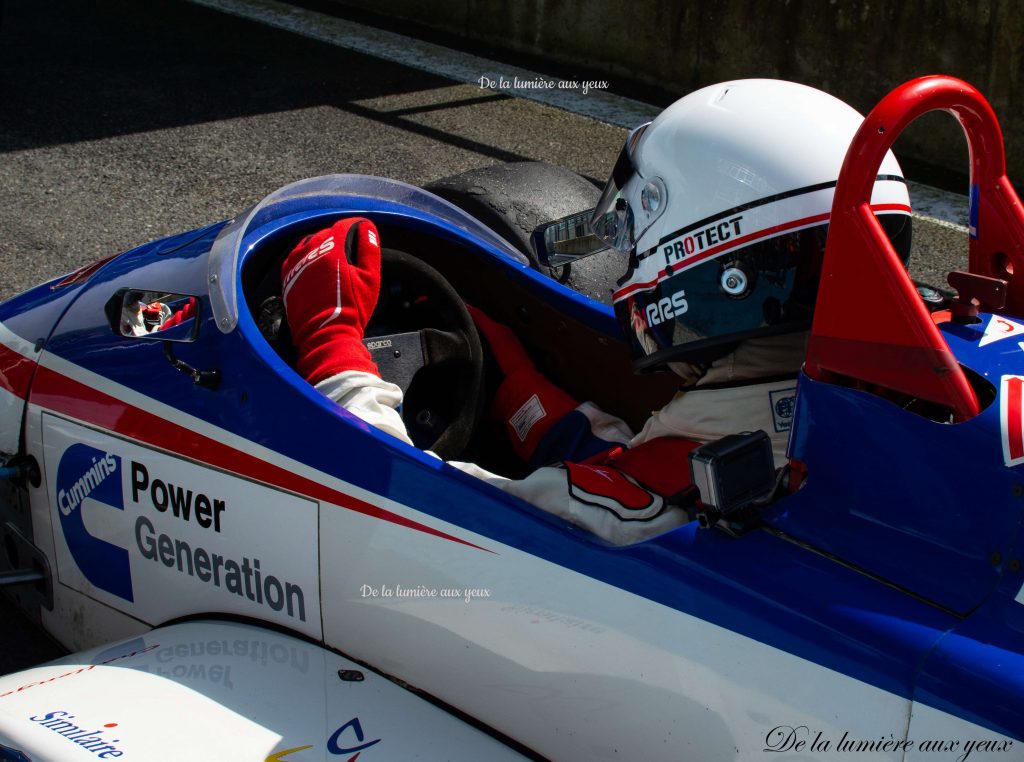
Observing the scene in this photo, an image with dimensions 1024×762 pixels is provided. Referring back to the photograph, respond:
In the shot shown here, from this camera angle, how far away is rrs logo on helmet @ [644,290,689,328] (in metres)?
2.26

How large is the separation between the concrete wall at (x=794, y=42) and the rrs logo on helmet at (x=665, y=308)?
16.1 feet

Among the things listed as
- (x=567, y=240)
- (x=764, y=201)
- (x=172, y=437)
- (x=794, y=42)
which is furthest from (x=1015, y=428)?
(x=794, y=42)

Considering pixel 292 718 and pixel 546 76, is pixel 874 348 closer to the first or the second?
pixel 292 718

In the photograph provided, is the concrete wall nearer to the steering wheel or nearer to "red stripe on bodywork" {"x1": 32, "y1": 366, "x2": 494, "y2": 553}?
the steering wheel

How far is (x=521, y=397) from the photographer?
10.0 feet

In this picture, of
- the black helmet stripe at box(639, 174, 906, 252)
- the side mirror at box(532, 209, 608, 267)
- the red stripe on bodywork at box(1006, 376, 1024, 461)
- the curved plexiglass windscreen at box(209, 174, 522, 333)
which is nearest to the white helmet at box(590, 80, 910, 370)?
the black helmet stripe at box(639, 174, 906, 252)

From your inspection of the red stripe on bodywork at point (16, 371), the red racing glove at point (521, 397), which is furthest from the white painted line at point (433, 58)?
the red stripe on bodywork at point (16, 371)

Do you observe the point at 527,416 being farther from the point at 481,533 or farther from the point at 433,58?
the point at 433,58

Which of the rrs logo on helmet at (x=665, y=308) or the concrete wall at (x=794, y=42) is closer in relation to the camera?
the rrs logo on helmet at (x=665, y=308)

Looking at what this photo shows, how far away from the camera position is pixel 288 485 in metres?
2.34

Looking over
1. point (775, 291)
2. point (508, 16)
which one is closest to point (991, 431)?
point (775, 291)

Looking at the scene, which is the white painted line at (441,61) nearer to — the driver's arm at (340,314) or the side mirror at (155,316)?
the driver's arm at (340,314)

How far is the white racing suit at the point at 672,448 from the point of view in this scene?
7.17 feet

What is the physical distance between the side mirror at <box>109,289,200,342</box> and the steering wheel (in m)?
0.45
